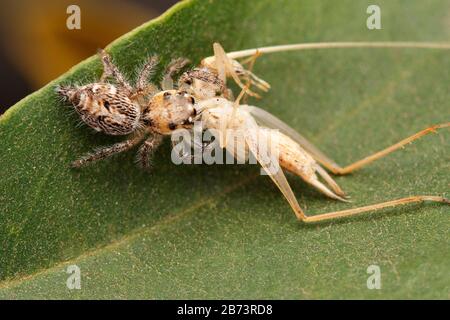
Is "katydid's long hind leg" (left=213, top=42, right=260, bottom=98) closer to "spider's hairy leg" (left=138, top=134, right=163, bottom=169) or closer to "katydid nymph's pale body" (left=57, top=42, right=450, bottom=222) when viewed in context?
"katydid nymph's pale body" (left=57, top=42, right=450, bottom=222)

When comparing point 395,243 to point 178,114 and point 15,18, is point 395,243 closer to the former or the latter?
point 178,114

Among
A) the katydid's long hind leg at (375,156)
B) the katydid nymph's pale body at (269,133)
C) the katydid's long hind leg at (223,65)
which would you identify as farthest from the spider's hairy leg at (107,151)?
the katydid's long hind leg at (375,156)

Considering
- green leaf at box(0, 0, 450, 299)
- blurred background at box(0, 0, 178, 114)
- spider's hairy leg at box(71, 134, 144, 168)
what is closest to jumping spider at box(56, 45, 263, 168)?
spider's hairy leg at box(71, 134, 144, 168)

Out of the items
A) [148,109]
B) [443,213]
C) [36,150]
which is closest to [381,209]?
[443,213]

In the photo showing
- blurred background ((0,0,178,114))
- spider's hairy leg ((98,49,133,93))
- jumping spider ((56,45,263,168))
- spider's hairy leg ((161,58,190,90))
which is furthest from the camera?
blurred background ((0,0,178,114))

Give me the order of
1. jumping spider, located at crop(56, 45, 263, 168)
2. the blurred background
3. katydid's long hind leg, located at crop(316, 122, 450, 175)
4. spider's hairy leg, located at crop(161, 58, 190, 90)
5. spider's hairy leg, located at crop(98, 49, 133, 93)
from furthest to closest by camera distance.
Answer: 1. the blurred background
2. katydid's long hind leg, located at crop(316, 122, 450, 175)
3. spider's hairy leg, located at crop(161, 58, 190, 90)
4. jumping spider, located at crop(56, 45, 263, 168)
5. spider's hairy leg, located at crop(98, 49, 133, 93)
